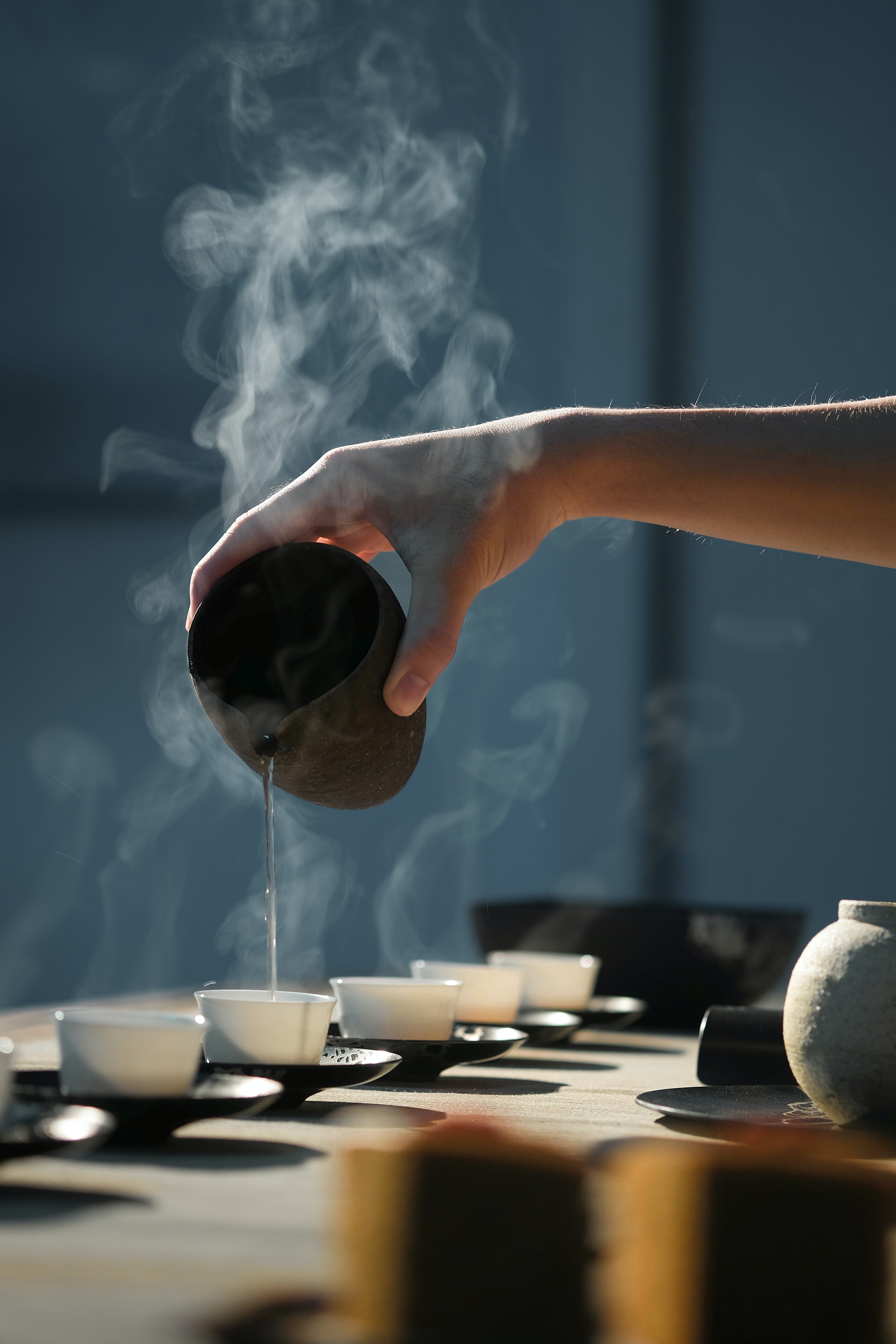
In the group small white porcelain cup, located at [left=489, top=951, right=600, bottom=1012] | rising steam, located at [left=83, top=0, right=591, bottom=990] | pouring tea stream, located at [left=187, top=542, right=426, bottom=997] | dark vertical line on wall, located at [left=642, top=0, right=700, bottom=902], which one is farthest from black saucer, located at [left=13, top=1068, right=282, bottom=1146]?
dark vertical line on wall, located at [left=642, top=0, right=700, bottom=902]

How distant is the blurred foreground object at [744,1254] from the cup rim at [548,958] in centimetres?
95

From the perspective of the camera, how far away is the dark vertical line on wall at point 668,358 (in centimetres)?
388

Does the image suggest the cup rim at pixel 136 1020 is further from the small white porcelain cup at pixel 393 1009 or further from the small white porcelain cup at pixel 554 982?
the small white porcelain cup at pixel 554 982

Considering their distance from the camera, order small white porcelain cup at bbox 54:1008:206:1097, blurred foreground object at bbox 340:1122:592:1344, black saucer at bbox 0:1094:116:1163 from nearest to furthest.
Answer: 1. blurred foreground object at bbox 340:1122:592:1344
2. black saucer at bbox 0:1094:116:1163
3. small white porcelain cup at bbox 54:1008:206:1097

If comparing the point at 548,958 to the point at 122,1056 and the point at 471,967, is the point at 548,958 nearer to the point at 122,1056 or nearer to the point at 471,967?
the point at 471,967

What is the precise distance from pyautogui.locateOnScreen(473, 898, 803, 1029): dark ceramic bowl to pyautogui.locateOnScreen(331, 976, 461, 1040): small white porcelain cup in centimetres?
62

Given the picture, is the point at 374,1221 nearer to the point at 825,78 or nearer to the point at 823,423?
the point at 823,423

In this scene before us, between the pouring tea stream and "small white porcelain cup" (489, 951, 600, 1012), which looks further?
"small white porcelain cup" (489, 951, 600, 1012)

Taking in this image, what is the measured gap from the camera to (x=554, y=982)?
5.11 feet

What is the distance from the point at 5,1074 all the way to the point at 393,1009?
19.6 inches

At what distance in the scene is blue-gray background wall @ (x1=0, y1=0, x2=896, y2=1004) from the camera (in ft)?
12.0

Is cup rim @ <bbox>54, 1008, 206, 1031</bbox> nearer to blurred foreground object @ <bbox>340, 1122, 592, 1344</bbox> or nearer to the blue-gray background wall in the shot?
blurred foreground object @ <bbox>340, 1122, 592, 1344</bbox>

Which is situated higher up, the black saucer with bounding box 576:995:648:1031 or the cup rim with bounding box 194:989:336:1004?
the cup rim with bounding box 194:989:336:1004

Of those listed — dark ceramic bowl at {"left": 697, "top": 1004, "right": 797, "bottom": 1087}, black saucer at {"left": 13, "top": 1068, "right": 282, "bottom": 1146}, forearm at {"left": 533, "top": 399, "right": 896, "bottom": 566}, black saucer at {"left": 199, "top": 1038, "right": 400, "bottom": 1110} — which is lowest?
dark ceramic bowl at {"left": 697, "top": 1004, "right": 797, "bottom": 1087}
